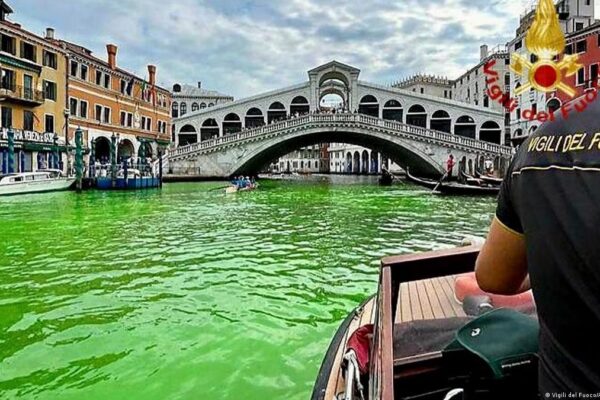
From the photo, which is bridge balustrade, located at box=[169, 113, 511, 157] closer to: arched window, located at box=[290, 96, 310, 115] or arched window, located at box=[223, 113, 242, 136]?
arched window, located at box=[223, 113, 242, 136]

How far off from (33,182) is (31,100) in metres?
4.63

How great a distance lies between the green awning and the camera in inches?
730

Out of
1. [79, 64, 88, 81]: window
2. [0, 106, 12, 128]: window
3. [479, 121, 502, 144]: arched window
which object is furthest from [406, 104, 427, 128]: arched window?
[0, 106, 12, 128]: window

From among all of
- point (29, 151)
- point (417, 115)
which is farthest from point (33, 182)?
point (417, 115)

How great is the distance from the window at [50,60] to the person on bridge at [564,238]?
24041mm

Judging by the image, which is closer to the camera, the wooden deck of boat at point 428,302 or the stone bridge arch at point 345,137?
the wooden deck of boat at point 428,302

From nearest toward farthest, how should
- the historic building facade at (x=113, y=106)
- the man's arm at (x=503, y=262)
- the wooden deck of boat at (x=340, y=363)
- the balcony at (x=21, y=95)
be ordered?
the man's arm at (x=503, y=262) → the wooden deck of boat at (x=340, y=363) → the balcony at (x=21, y=95) → the historic building facade at (x=113, y=106)

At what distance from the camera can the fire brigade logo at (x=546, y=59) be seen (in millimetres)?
973

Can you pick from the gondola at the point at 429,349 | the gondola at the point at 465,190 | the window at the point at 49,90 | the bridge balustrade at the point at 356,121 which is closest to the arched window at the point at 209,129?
the bridge balustrade at the point at 356,121

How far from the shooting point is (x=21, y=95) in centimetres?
1952

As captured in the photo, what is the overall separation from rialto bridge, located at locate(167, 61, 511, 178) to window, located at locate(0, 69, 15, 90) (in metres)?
9.55

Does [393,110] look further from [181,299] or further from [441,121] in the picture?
[181,299]

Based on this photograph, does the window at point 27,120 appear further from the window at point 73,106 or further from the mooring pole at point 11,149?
the window at point 73,106

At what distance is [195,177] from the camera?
2669 centimetres
